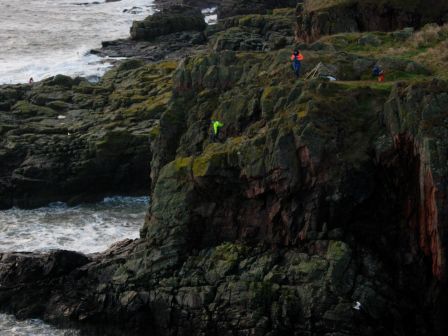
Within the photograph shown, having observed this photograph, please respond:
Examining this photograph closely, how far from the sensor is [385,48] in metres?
38.5

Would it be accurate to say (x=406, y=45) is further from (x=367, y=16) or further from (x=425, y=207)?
(x=425, y=207)

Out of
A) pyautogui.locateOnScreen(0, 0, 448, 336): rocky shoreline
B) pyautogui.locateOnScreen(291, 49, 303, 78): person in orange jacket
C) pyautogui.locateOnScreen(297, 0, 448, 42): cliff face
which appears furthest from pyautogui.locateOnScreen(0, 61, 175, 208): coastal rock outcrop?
pyautogui.locateOnScreen(291, 49, 303, 78): person in orange jacket

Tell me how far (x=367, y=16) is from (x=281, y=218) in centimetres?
2349

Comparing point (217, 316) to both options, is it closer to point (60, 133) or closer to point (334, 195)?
point (334, 195)

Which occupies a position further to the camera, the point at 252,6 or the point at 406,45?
the point at 252,6

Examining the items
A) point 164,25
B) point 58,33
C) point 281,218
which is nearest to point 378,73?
point 281,218

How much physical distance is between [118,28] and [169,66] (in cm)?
3780

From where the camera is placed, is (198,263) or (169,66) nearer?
(198,263)

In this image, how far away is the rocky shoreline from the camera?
26.6 meters

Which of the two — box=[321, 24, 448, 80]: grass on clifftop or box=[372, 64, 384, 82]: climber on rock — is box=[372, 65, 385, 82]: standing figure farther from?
box=[321, 24, 448, 80]: grass on clifftop

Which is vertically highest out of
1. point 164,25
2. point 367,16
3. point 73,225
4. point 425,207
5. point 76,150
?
point 367,16

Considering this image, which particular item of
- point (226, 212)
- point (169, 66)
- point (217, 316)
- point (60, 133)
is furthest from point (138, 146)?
point (217, 316)

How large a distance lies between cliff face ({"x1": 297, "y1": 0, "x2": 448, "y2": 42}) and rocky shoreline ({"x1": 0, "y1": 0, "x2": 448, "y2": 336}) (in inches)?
370

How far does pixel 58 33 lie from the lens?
92188mm
